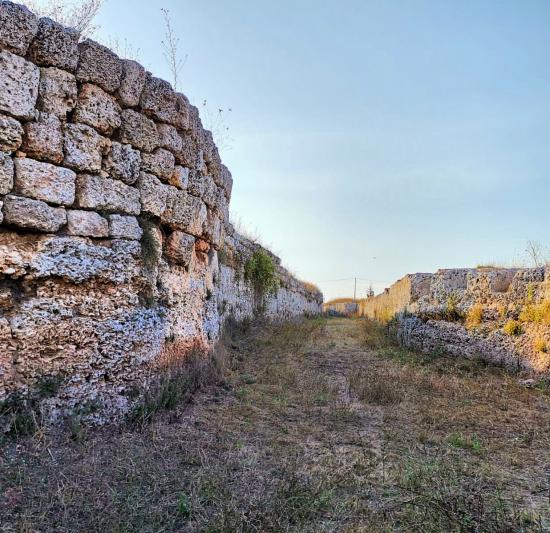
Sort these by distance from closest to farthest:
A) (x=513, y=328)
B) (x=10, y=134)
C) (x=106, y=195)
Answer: (x=10, y=134) → (x=106, y=195) → (x=513, y=328)

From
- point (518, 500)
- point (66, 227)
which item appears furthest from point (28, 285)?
point (518, 500)

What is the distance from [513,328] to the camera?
18.6 ft

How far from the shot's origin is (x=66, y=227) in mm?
3271

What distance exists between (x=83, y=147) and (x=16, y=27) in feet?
2.74

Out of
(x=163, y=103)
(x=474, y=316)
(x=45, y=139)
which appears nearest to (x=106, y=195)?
(x=45, y=139)

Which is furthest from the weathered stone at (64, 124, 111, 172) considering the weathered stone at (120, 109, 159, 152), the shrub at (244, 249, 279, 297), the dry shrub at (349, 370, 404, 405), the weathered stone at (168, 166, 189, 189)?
the shrub at (244, 249, 279, 297)

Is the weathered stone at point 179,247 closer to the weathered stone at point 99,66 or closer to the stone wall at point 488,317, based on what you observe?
the weathered stone at point 99,66

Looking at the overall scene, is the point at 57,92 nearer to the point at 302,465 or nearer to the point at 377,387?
the point at 302,465

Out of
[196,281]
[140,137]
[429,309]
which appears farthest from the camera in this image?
[429,309]

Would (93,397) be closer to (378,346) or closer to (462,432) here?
(462,432)

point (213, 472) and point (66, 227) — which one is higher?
point (66, 227)

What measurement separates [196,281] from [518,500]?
3333 mm

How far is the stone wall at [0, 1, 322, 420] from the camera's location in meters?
2.99

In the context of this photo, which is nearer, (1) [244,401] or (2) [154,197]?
(2) [154,197]
